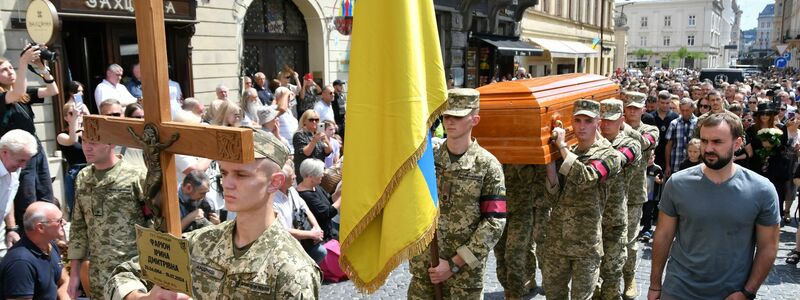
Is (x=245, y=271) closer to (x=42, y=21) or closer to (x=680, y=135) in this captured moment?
(x=42, y=21)

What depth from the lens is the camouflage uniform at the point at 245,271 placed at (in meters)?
2.23

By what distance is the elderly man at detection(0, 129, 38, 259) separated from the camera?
4441 mm

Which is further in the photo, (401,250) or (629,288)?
(629,288)

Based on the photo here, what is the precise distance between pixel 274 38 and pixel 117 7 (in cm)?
422

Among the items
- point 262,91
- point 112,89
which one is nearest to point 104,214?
point 112,89

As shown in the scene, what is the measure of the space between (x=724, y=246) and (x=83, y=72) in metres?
8.96

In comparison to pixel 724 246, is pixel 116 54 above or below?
above

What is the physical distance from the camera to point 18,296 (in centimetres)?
372

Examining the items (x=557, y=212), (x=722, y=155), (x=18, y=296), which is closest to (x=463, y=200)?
(x=557, y=212)

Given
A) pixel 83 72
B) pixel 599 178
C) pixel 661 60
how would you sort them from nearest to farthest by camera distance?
pixel 599 178, pixel 83 72, pixel 661 60

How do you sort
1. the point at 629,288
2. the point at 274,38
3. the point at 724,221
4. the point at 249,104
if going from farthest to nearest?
the point at 274,38 < the point at 249,104 < the point at 629,288 < the point at 724,221

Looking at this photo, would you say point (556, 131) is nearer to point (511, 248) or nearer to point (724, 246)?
point (511, 248)

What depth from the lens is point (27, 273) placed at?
12.3 ft

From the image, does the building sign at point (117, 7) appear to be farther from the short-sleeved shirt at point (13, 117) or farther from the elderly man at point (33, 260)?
the elderly man at point (33, 260)
